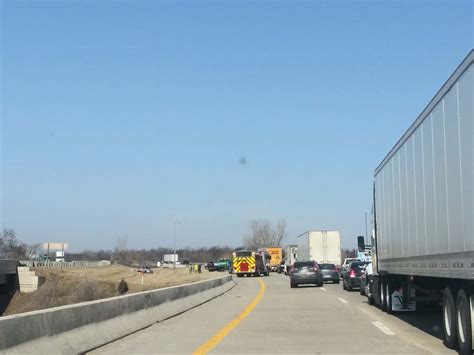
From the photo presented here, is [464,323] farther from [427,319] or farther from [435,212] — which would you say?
[427,319]

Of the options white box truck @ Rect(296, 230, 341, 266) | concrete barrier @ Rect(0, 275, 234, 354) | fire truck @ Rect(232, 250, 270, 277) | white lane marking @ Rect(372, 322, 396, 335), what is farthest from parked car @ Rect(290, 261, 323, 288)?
fire truck @ Rect(232, 250, 270, 277)

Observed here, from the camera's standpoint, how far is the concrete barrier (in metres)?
8.36

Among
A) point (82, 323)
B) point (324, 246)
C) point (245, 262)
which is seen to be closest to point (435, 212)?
point (82, 323)

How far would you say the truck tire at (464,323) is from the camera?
9609mm

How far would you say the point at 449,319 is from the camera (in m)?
11.0

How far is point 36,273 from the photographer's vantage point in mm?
59875

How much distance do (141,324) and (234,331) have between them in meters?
2.19

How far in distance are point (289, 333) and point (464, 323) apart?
4884 mm

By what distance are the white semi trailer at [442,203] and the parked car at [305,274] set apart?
1994 centimetres

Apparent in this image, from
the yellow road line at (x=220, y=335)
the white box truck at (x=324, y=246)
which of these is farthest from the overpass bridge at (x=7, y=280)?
the yellow road line at (x=220, y=335)

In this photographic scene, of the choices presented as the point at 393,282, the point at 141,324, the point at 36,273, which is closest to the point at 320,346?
the point at 141,324

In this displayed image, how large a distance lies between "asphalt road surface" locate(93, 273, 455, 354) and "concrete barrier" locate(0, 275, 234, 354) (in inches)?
11.6

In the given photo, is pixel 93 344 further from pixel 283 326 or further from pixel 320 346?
pixel 283 326

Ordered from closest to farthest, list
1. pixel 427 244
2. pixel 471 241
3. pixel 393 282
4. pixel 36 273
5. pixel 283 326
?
pixel 471 241, pixel 427 244, pixel 283 326, pixel 393 282, pixel 36 273
